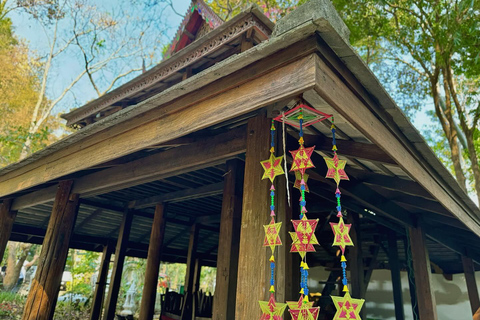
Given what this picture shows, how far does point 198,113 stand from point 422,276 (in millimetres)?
4371

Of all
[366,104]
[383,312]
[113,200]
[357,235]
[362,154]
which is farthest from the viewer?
[383,312]

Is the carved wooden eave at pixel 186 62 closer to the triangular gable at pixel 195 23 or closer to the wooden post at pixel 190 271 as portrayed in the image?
the triangular gable at pixel 195 23

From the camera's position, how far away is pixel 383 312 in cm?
1080

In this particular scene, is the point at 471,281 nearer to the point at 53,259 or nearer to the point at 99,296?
the point at 99,296

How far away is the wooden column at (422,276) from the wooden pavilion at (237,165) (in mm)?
18

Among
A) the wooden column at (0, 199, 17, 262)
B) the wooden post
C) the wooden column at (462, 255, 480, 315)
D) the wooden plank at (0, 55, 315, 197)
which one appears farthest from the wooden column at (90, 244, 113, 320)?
the wooden column at (462, 255, 480, 315)

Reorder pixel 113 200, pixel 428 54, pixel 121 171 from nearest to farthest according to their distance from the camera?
1. pixel 121 171
2. pixel 113 200
3. pixel 428 54

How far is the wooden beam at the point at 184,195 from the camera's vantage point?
203 inches

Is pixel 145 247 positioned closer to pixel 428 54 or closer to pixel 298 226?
pixel 298 226

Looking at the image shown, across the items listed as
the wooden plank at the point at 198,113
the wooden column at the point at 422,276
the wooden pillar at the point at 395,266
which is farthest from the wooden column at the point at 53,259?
the wooden pillar at the point at 395,266

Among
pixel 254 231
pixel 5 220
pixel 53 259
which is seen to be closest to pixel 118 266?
pixel 5 220

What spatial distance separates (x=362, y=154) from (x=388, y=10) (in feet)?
28.3

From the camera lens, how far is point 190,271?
26.1ft

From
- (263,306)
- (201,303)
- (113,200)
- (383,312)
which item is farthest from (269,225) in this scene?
(383,312)
